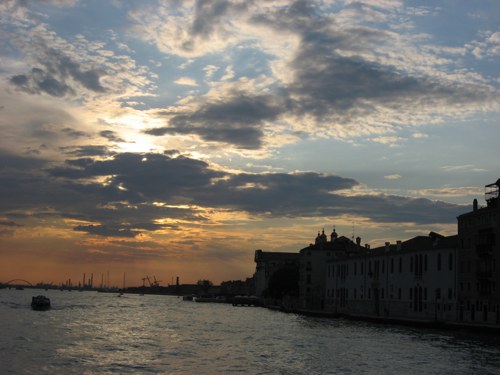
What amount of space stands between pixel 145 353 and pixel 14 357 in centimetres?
969

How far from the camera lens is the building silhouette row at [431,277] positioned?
80.6 meters

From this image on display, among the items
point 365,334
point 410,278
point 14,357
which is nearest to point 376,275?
point 410,278

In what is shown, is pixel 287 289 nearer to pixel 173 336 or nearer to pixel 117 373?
pixel 173 336

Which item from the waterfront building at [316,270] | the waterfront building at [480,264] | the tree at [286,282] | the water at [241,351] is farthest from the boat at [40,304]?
the waterfront building at [480,264]

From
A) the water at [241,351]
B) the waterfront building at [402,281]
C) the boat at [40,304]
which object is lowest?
the water at [241,351]

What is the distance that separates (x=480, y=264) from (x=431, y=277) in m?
12.0

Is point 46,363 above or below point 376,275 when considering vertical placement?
below

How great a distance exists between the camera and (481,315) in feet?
262

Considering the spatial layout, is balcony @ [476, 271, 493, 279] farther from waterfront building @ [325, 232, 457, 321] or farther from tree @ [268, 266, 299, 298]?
tree @ [268, 266, 299, 298]

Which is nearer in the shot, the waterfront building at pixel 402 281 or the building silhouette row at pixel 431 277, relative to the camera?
the building silhouette row at pixel 431 277

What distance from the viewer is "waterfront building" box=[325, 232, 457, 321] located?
295ft

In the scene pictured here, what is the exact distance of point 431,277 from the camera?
93.6m

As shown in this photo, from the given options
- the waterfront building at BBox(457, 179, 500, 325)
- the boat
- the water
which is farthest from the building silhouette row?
the boat

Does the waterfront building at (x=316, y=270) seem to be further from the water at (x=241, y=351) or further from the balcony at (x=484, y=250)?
the water at (x=241, y=351)
